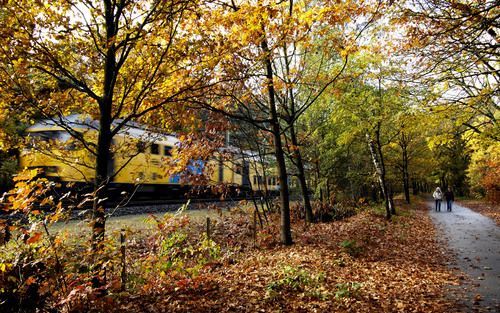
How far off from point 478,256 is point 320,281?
461 cm

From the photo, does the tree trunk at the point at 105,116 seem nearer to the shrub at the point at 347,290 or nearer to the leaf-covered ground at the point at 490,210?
the shrub at the point at 347,290

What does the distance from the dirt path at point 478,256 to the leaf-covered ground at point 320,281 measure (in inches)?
13.4

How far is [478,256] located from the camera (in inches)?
315

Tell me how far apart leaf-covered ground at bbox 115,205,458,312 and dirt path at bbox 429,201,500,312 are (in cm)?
34

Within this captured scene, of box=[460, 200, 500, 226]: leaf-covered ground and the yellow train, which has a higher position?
the yellow train

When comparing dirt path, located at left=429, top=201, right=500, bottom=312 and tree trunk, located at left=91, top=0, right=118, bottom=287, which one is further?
dirt path, located at left=429, top=201, right=500, bottom=312

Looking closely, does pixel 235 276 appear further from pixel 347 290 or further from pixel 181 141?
pixel 181 141


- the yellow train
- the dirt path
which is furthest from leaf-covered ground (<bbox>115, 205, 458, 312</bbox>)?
the yellow train

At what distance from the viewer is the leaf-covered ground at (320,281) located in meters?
4.88

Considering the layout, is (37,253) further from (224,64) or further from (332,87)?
(332,87)

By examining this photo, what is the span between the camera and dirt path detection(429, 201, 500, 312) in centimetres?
505

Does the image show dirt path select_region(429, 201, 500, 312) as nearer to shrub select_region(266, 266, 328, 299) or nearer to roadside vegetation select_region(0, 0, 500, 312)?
roadside vegetation select_region(0, 0, 500, 312)

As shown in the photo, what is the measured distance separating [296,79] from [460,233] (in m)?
7.79

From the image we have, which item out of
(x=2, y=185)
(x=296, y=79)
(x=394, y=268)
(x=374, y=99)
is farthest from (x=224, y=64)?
(x=2, y=185)
